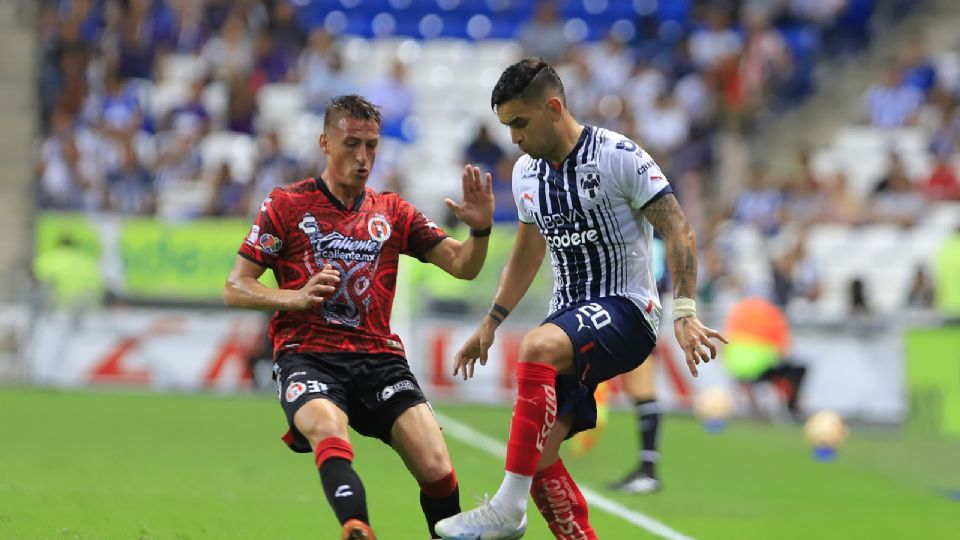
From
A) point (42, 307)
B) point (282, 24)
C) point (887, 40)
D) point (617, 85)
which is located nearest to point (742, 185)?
point (617, 85)

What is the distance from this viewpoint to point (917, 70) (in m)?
24.2

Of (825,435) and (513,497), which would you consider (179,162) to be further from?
(513,497)

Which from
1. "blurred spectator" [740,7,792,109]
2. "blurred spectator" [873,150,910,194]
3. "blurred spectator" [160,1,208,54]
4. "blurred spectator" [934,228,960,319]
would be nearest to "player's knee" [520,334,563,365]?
"blurred spectator" [934,228,960,319]

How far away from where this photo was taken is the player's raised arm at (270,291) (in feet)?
22.1

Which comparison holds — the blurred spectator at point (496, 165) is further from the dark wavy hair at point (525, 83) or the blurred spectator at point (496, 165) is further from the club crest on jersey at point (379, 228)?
the dark wavy hair at point (525, 83)

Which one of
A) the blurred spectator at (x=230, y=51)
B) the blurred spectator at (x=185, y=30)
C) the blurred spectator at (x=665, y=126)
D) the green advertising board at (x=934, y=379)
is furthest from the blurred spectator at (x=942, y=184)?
the blurred spectator at (x=185, y=30)

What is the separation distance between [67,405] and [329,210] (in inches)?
409

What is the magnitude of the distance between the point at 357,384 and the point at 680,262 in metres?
1.59

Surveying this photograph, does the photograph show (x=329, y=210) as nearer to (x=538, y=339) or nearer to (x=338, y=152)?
(x=338, y=152)

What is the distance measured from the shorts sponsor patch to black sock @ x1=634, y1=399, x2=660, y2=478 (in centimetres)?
423

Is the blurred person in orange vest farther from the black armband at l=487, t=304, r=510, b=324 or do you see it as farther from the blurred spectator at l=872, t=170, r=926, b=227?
the black armband at l=487, t=304, r=510, b=324

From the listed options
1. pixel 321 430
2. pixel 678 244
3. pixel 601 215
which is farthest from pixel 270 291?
pixel 678 244

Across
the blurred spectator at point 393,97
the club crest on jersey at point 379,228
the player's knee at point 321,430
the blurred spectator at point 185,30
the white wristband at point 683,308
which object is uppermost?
the blurred spectator at point 185,30

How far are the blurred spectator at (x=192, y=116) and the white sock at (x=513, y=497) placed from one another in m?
16.9
